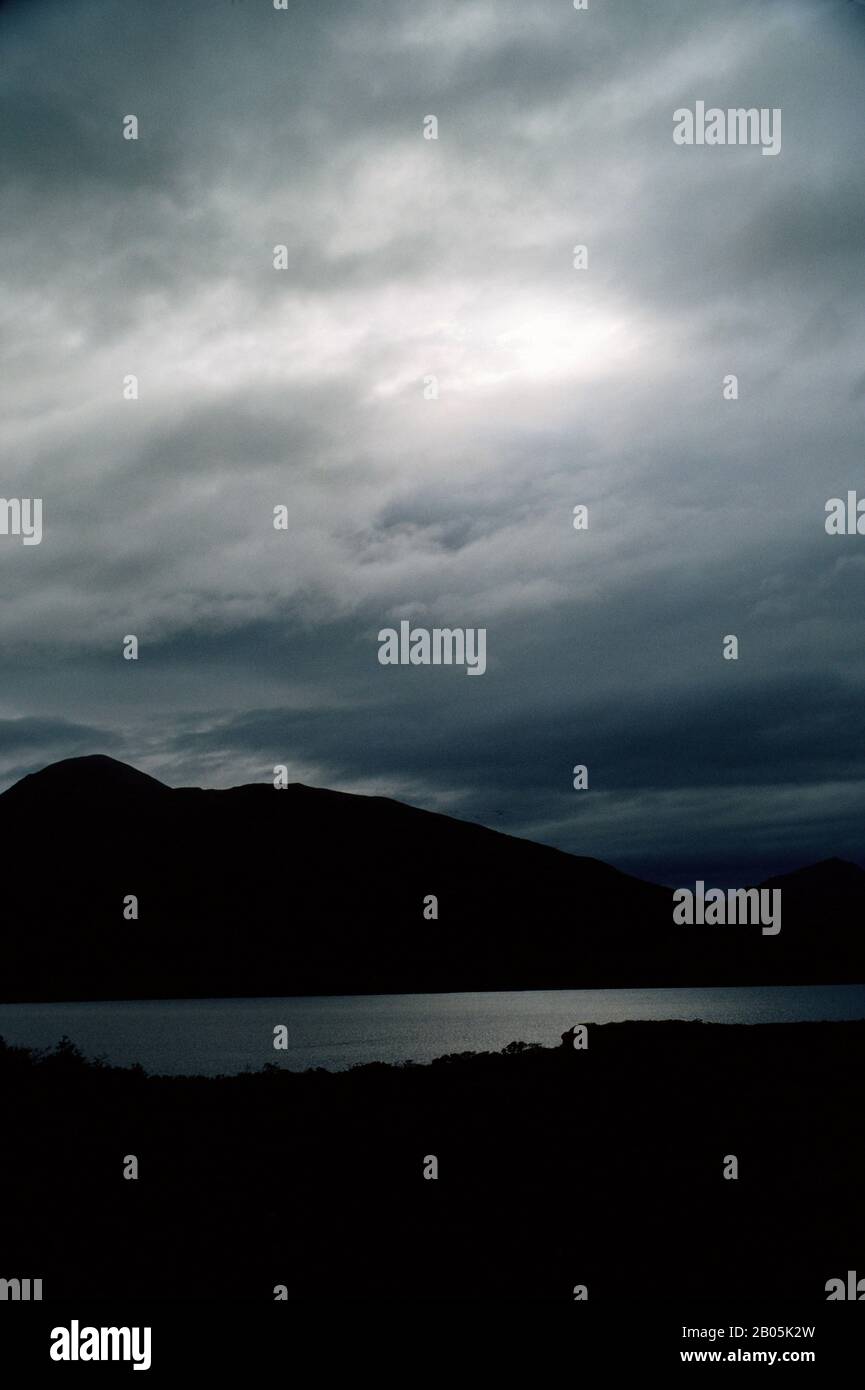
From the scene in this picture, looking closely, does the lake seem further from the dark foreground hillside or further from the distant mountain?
the dark foreground hillside

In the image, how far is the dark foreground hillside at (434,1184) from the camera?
8086 mm

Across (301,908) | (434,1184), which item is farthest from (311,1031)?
(434,1184)

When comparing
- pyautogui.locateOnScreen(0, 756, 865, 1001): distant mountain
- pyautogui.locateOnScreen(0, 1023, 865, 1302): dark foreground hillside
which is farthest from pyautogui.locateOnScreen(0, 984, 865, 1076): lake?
pyautogui.locateOnScreen(0, 1023, 865, 1302): dark foreground hillside

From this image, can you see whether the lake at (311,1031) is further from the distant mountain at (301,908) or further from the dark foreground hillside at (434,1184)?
the dark foreground hillside at (434,1184)

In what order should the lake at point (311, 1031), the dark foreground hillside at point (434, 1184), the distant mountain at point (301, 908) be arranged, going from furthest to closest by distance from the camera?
the distant mountain at point (301, 908) < the lake at point (311, 1031) < the dark foreground hillside at point (434, 1184)

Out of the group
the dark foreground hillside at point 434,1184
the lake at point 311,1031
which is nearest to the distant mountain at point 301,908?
the lake at point 311,1031

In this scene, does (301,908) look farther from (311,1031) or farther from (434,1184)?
(434,1184)

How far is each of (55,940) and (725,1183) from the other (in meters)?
170

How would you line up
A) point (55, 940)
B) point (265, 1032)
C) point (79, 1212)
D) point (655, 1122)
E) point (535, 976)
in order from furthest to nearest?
point (535, 976) < point (55, 940) < point (265, 1032) < point (655, 1122) < point (79, 1212)

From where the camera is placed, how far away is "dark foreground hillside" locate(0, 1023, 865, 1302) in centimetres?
809

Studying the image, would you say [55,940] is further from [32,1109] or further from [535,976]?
[32,1109]

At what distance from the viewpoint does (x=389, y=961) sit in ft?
602

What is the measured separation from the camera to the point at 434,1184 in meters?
10.1
